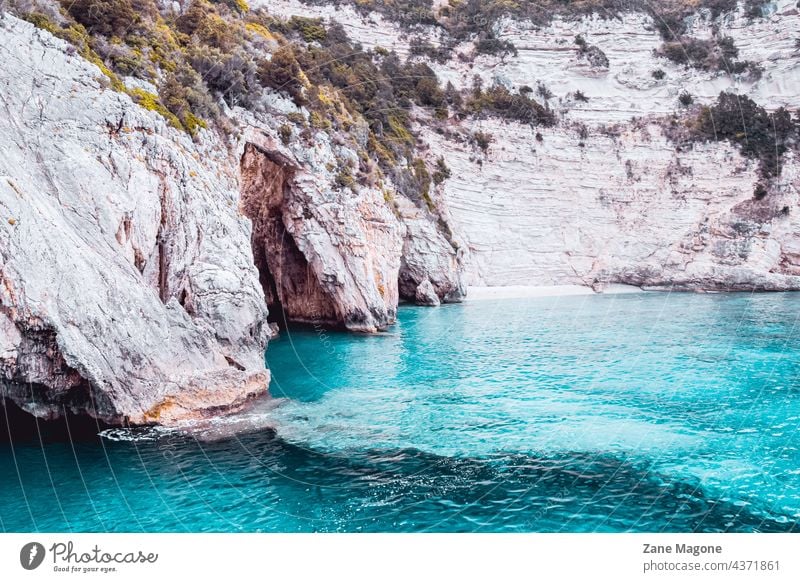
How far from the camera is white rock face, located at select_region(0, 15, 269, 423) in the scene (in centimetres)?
1051

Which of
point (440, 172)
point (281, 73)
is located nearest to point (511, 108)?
point (440, 172)

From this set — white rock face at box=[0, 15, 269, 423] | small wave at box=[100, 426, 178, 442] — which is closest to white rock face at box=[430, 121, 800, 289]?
white rock face at box=[0, 15, 269, 423]

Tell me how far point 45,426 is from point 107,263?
3.97 metres

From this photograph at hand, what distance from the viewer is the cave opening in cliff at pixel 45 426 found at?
36.1 ft

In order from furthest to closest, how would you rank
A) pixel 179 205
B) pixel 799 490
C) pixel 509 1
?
pixel 509 1 < pixel 179 205 < pixel 799 490

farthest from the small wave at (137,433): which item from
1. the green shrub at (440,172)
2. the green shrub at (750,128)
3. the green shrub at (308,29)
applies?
the green shrub at (750,128)

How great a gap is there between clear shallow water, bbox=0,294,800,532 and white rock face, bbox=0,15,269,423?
1.29 meters

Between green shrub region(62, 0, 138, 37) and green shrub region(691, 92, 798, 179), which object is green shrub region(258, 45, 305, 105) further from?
green shrub region(691, 92, 798, 179)

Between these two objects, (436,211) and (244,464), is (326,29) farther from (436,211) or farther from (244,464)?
(244,464)

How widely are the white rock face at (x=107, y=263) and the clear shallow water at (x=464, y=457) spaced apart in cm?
129

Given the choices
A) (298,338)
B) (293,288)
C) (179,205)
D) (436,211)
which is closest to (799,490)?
(179,205)

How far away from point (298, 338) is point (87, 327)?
15491 millimetres

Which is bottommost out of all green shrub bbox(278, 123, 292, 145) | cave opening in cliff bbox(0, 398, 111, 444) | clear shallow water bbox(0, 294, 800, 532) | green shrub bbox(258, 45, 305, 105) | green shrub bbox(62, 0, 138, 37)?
clear shallow water bbox(0, 294, 800, 532)
